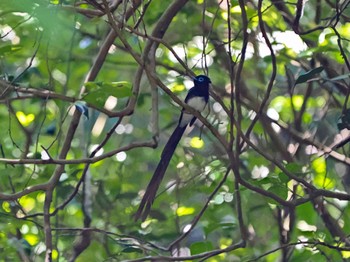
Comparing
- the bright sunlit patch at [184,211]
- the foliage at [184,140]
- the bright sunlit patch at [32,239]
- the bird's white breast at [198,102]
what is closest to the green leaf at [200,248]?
the foliage at [184,140]

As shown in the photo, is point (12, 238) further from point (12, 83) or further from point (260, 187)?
point (260, 187)

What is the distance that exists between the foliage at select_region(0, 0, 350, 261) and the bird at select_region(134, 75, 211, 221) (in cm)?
9

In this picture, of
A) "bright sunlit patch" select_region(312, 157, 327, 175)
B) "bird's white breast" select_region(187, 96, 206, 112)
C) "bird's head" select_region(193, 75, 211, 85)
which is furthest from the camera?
"bright sunlit patch" select_region(312, 157, 327, 175)

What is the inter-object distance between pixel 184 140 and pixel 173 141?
5.07 ft

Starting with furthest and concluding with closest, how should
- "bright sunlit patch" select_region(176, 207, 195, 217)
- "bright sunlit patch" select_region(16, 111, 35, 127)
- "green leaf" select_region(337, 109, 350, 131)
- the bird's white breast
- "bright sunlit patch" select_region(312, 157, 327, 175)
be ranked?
"bright sunlit patch" select_region(16, 111, 35, 127) < "bright sunlit patch" select_region(176, 207, 195, 217) < "bright sunlit patch" select_region(312, 157, 327, 175) < the bird's white breast < "green leaf" select_region(337, 109, 350, 131)

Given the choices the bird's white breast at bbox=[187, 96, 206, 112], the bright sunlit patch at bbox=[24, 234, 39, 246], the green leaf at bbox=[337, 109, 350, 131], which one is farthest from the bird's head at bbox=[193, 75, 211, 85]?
the bright sunlit patch at bbox=[24, 234, 39, 246]

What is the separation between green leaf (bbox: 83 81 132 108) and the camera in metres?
3.40

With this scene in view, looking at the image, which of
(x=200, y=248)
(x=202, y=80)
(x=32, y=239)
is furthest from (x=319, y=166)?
(x=32, y=239)

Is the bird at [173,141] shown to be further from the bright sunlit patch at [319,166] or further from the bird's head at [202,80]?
the bright sunlit patch at [319,166]

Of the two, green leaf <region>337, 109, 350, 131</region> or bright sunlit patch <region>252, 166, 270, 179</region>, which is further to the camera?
bright sunlit patch <region>252, 166, 270, 179</region>

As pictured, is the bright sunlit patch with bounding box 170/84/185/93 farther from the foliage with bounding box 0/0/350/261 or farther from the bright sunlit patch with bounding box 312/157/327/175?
the bright sunlit patch with bounding box 312/157/327/175

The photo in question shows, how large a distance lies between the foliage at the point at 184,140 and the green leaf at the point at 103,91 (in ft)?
0.04

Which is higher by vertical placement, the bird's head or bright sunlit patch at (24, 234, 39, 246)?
the bird's head

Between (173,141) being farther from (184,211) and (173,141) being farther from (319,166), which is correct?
(319,166)
